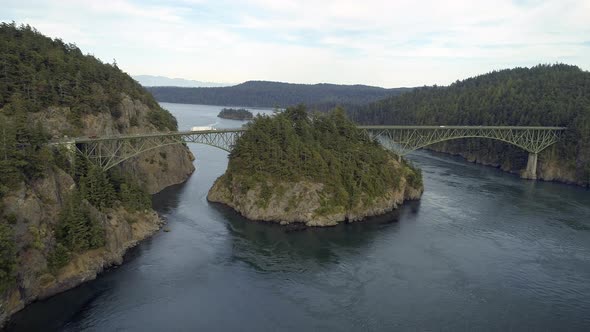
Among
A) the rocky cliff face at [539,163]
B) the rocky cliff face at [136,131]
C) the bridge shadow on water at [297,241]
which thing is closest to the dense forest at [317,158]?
the bridge shadow on water at [297,241]

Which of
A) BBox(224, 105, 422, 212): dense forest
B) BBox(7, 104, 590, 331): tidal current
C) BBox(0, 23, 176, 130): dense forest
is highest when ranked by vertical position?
BBox(0, 23, 176, 130): dense forest

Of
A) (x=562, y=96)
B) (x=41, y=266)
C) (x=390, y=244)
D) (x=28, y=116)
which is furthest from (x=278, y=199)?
(x=562, y=96)

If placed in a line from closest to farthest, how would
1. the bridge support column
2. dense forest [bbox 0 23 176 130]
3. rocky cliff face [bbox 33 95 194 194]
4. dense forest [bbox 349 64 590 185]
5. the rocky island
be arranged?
dense forest [bbox 0 23 176 130], rocky cliff face [bbox 33 95 194 194], the rocky island, dense forest [bbox 349 64 590 185], the bridge support column

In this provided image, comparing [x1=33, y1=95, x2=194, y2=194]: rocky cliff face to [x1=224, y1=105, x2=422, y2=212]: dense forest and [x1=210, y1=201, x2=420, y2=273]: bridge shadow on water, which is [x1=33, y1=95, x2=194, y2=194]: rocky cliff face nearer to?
[x1=224, y1=105, x2=422, y2=212]: dense forest

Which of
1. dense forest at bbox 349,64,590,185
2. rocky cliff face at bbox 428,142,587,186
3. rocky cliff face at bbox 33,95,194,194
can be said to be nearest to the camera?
rocky cliff face at bbox 33,95,194,194

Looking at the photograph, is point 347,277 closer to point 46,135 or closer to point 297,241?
point 297,241

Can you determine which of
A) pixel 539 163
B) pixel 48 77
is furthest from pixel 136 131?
pixel 539 163

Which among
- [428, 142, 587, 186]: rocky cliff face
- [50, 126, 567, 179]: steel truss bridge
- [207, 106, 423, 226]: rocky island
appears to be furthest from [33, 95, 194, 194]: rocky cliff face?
[428, 142, 587, 186]: rocky cliff face

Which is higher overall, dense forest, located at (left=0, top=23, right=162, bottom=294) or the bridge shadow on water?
dense forest, located at (left=0, top=23, right=162, bottom=294)
